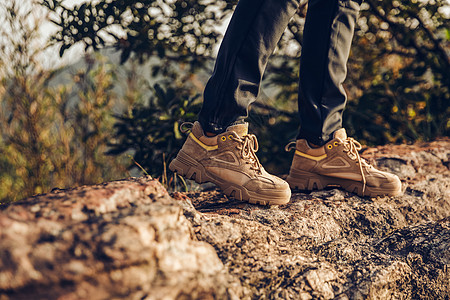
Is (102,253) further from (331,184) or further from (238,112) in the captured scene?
(331,184)

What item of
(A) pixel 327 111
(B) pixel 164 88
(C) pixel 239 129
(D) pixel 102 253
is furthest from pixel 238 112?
(B) pixel 164 88

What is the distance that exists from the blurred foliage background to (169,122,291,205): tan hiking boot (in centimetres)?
86

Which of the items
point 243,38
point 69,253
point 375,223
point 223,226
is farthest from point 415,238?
point 69,253

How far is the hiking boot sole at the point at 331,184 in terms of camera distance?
5.87 feet

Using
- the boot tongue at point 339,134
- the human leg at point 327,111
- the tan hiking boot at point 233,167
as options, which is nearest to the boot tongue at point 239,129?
the tan hiking boot at point 233,167

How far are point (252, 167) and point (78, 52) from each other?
3445 mm

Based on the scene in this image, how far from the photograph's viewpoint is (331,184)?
1845mm

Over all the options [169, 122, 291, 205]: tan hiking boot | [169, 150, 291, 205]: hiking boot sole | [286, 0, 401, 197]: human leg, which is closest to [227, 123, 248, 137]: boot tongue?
[169, 122, 291, 205]: tan hiking boot

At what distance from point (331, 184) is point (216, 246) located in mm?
916

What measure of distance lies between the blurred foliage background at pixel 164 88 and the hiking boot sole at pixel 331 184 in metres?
0.92

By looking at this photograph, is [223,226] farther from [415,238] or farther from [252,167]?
[415,238]

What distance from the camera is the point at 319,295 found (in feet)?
3.68

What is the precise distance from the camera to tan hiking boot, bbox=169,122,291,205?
150cm

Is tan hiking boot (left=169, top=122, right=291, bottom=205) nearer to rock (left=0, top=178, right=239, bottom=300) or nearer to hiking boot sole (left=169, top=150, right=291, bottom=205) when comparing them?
hiking boot sole (left=169, top=150, right=291, bottom=205)
